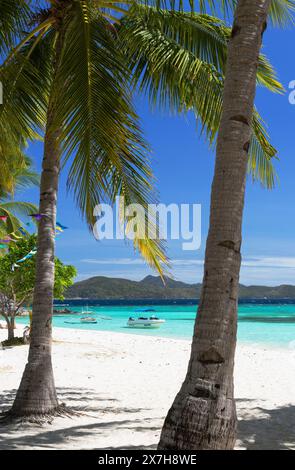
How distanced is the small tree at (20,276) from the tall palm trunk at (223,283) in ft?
52.9

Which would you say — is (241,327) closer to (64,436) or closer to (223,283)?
(64,436)

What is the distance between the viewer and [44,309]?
26.8ft

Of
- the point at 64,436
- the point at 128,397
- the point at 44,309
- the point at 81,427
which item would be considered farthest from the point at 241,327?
the point at 64,436

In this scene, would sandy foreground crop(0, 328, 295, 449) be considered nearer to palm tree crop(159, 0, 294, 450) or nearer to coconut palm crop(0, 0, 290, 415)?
coconut palm crop(0, 0, 290, 415)

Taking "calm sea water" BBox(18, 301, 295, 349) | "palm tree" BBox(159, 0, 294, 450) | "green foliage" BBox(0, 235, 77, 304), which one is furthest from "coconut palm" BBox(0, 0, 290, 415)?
"calm sea water" BBox(18, 301, 295, 349)

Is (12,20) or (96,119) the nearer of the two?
(96,119)

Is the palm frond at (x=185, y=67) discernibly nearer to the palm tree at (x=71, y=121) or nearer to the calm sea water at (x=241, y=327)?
the palm tree at (x=71, y=121)

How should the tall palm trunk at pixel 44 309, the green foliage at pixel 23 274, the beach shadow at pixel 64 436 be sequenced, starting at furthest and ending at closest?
1. the green foliage at pixel 23 274
2. the tall palm trunk at pixel 44 309
3. the beach shadow at pixel 64 436

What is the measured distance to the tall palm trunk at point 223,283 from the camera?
418 centimetres

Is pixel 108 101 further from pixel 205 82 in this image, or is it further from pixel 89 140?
pixel 205 82

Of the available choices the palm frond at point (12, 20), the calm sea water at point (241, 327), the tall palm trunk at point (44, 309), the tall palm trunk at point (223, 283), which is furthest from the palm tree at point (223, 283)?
the calm sea water at point (241, 327)

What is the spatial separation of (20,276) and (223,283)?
57.0 ft

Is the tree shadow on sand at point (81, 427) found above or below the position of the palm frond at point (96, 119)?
below
